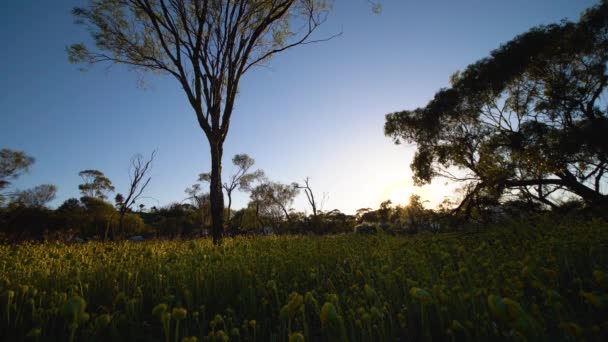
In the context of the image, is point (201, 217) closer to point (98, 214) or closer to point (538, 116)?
point (98, 214)

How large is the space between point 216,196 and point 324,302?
7.59 meters

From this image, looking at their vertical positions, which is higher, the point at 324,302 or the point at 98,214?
the point at 98,214

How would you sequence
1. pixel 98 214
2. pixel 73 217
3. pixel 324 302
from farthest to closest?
pixel 98 214 < pixel 73 217 < pixel 324 302

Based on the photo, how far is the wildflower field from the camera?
4.91 ft

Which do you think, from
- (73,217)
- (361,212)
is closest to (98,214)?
(73,217)

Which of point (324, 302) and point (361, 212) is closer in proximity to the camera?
point (324, 302)

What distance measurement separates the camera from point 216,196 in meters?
9.79

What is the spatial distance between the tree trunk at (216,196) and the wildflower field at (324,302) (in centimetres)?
496

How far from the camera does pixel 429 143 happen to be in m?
14.6

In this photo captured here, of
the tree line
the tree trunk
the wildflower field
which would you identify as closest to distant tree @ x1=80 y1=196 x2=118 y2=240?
the tree line

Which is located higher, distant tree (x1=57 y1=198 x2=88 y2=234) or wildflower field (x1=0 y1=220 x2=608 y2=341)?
distant tree (x1=57 y1=198 x2=88 y2=234)

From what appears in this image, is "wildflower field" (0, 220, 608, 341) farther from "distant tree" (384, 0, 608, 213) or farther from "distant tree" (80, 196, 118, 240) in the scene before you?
"distant tree" (80, 196, 118, 240)

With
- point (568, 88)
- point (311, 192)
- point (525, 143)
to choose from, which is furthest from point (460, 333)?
point (311, 192)

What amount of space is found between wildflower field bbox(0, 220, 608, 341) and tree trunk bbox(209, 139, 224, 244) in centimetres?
496
